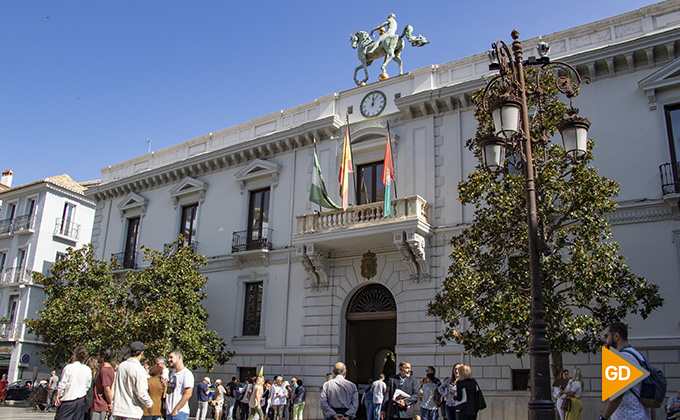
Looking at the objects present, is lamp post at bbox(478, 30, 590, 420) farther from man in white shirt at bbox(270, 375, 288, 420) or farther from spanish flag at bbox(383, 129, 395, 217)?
man in white shirt at bbox(270, 375, 288, 420)

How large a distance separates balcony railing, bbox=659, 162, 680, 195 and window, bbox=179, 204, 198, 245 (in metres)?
17.5

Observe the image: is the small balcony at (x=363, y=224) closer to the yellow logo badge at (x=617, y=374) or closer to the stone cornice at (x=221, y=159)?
the stone cornice at (x=221, y=159)

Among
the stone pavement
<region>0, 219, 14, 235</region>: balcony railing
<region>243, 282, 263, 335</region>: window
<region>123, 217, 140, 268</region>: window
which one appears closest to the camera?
the stone pavement

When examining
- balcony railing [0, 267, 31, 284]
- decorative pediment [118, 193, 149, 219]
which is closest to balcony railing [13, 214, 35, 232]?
balcony railing [0, 267, 31, 284]

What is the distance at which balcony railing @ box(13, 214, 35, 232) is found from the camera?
119 ft

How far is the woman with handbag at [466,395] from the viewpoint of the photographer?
9.52 m

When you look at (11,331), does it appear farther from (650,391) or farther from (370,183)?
(650,391)

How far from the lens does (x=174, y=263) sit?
21.4 metres

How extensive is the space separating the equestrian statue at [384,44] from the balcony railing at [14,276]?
24429 mm

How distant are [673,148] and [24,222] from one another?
116 feet

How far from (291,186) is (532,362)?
15.8m

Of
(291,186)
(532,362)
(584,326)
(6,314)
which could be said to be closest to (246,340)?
(291,186)

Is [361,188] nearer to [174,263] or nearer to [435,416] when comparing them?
[174,263]

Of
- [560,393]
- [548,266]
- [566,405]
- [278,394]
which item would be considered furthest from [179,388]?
[278,394]
